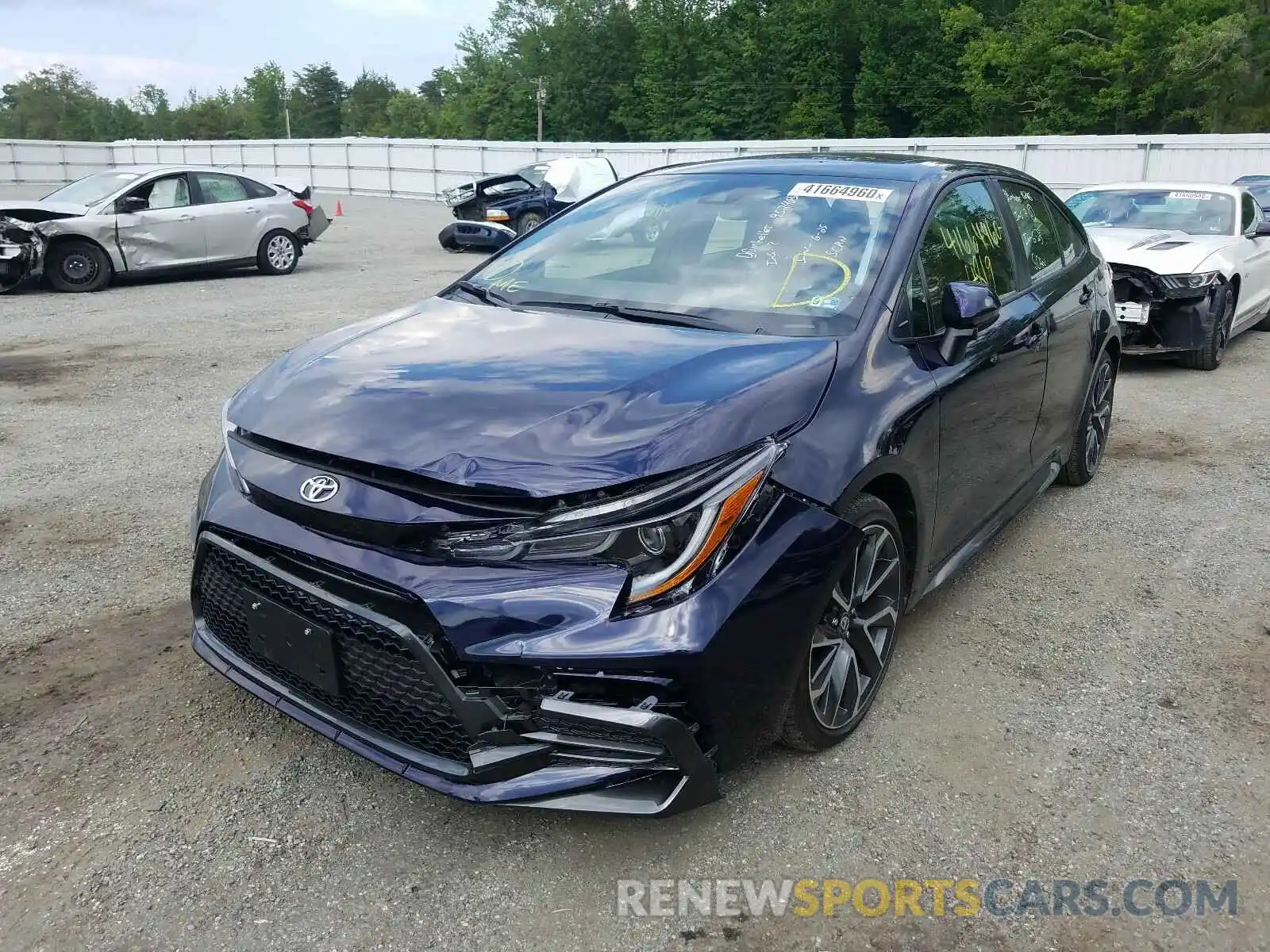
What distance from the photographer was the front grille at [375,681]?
2336 millimetres

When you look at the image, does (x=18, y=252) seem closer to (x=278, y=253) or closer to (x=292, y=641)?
(x=278, y=253)

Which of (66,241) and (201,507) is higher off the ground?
(66,241)

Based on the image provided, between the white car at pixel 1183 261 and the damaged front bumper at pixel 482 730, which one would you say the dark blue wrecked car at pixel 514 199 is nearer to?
the white car at pixel 1183 261

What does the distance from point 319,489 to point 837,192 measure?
7.04 ft

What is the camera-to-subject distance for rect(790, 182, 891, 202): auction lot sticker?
3.56 metres

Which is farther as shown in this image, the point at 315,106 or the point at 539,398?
the point at 315,106

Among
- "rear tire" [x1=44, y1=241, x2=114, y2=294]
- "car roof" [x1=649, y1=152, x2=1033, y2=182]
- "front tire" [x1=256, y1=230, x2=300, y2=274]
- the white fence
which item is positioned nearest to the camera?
"car roof" [x1=649, y1=152, x2=1033, y2=182]

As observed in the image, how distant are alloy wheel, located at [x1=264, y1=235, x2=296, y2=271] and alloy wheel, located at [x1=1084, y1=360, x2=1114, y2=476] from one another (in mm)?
11582

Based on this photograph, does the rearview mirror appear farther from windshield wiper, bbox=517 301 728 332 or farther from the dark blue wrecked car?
the dark blue wrecked car

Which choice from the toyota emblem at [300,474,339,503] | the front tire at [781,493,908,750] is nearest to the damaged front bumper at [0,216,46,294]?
the toyota emblem at [300,474,339,503]

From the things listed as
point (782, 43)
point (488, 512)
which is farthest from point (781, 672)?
point (782, 43)

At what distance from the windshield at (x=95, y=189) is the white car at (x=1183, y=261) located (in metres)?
10.9

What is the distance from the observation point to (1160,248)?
8.07m

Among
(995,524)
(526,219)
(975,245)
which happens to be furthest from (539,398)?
(526,219)
